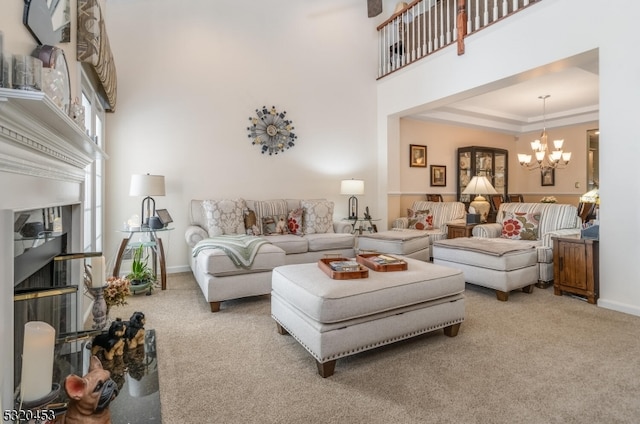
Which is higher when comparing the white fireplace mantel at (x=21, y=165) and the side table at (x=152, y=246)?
the white fireplace mantel at (x=21, y=165)

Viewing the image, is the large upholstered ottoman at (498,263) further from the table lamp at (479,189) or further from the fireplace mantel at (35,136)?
the fireplace mantel at (35,136)

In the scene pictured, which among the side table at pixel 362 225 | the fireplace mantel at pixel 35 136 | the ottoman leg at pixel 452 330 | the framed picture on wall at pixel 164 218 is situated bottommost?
the ottoman leg at pixel 452 330

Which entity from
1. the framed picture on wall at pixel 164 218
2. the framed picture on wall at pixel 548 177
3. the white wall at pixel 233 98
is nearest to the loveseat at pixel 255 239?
the framed picture on wall at pixel 164 218

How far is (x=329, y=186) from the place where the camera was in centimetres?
545

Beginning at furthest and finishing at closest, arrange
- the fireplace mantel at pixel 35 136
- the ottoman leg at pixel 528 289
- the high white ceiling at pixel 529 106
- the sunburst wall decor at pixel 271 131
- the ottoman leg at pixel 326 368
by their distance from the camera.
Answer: the high white ceiling at pixel 529 106
the sunburst wall decor at pixel 271 131
the ottoman leg at pixel 528 289
the ottoman leg at pixel 326 368
the fireplace mantel at pixel 35 136

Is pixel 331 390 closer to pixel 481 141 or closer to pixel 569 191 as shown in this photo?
pixel 481 141

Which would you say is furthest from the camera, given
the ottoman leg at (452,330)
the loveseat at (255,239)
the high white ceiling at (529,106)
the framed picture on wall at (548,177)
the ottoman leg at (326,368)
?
the framed picture on wall at (548,177)

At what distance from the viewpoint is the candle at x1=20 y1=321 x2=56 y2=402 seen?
0.99 m

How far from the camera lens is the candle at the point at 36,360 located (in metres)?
0.99

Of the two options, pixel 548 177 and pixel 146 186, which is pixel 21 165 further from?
pixel 548 177

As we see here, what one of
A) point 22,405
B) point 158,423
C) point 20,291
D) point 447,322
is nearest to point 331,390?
point 158,423

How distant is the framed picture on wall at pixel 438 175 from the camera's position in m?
6.54

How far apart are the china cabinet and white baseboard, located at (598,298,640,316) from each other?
3837 mm

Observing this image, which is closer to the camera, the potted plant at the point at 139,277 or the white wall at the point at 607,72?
the white wall at the point at 607,72
